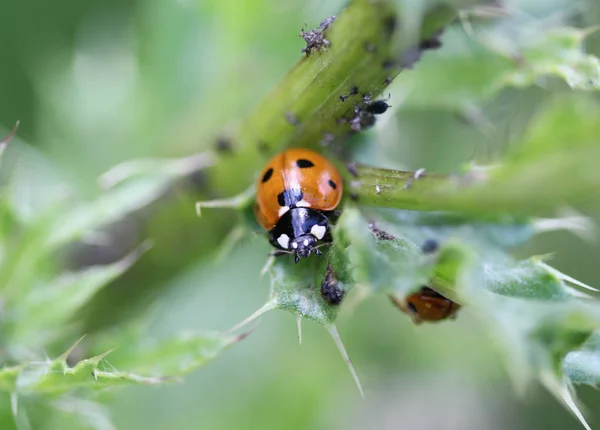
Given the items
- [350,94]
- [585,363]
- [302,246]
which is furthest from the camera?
[302,246]

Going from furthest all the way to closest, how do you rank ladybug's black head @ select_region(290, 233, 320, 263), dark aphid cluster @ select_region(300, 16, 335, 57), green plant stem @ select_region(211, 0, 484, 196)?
ladybug's black head @ select_region(290, 233, 320, 263), dark aphid cluster @ select_region(300, 16, 335, 57), green plant stem @ select_region(211, 0, 484, 196)

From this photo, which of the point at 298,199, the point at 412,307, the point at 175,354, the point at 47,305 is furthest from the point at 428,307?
the point at 47,305

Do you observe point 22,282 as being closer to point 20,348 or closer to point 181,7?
point 20,348

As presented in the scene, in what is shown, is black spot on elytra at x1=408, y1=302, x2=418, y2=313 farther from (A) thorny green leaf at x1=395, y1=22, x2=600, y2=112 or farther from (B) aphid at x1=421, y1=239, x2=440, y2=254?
(A) thorny green leaf at x1=395, y1=22, x2=600, y2=112

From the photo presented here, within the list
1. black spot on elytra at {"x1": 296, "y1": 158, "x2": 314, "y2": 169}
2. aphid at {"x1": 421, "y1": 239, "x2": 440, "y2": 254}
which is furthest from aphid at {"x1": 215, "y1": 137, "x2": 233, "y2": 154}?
aphid at {"x1": 421, "y1": 239, "x2": 440, "y2": 254}

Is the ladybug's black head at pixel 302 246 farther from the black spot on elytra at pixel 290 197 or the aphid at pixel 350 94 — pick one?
the aphid at pixel 350 94

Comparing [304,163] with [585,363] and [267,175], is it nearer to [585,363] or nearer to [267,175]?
[267,175]

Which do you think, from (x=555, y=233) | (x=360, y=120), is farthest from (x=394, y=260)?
(x=555, y=233)
